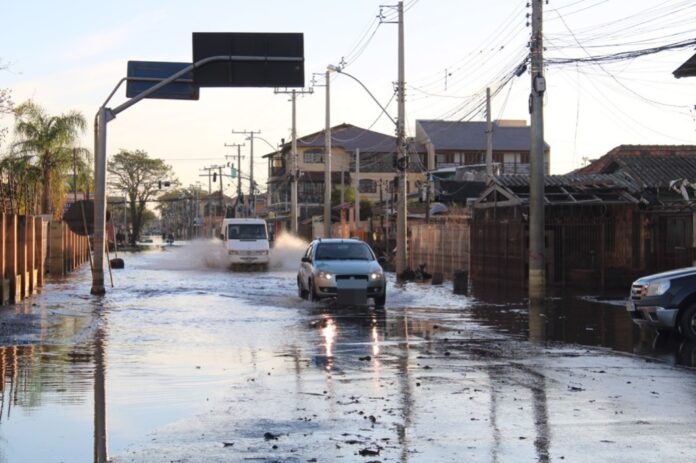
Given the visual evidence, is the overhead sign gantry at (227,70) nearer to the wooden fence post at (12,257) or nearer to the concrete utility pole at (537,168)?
the wooden fence post at (12,257)

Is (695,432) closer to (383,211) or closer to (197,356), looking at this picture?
(197,356)

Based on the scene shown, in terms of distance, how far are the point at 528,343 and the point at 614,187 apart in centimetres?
1675

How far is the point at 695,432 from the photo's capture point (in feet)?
28.9

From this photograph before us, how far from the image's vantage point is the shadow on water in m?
15.5

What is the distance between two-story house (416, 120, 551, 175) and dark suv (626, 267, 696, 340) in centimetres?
7854

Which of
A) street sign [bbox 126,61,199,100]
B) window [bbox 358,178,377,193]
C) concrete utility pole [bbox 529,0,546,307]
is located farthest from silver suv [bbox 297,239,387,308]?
window [bbox 358,178,377,193]

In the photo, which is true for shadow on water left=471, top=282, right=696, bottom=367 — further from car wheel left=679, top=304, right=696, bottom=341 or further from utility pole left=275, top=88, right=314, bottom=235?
utility pole left=275, top=88, right=314, bottom=235

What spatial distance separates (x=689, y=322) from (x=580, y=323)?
3827mm

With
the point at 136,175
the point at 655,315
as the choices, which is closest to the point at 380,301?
the point at 655,315

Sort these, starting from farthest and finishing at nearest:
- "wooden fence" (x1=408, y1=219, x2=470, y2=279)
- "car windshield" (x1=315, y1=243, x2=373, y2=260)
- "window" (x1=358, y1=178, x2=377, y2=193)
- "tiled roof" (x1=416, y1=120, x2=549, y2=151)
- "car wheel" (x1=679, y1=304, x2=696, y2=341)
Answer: "window" (x1=358, y1=178, x2=377, y2=193), "tiled roof" (x1=416, y1=120, x2=549, y2=151), "wooden fence" (x1=408, y1=219, x2=470, y2=279), "car windshield" (x1=315, y1=243, x2=373, y2=260), "car wheel" (x1=679, y1=304, x2=696, y2=341)

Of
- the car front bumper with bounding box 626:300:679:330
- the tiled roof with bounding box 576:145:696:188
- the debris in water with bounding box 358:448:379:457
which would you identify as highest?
the tiled roof with bounding box 576:145:696:188

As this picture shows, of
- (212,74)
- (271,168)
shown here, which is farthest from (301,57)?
(271,168)

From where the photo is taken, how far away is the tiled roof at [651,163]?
1396 inches

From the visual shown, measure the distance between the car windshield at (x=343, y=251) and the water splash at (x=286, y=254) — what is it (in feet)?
77.5
